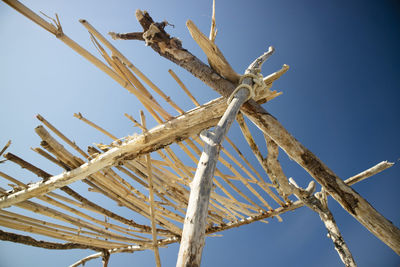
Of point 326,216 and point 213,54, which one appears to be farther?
point 326,216

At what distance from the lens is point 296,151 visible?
77 centimetres

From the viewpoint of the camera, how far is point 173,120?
841mm

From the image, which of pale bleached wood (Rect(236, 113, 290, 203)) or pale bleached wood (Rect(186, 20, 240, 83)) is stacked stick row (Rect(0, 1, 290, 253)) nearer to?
pale bleached wood (Rect(236, 113, 290, 203))

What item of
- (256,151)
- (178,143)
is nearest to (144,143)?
(178,143)

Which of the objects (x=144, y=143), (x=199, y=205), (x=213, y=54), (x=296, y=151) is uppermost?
(x=213, y=54)

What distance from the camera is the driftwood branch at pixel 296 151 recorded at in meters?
0.68

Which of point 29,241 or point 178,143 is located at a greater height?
point 178,143

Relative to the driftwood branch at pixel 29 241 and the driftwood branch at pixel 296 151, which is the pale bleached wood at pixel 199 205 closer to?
the driftwood branch at pixel 296 151

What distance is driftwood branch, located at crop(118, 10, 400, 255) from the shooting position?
26.9 inches

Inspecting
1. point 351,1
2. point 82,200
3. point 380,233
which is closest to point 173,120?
point 82,200

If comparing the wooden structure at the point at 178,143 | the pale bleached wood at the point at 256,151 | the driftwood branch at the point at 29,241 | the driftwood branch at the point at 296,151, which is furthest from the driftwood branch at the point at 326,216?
the driftwood branch at the point at 29,241

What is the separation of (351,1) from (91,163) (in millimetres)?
6010

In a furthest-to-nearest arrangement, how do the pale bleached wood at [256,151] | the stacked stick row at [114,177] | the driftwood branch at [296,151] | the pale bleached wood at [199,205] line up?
the pale bleached wood at [256,151] → the stacked stick row at [114,177] → the driftwood branch at [296,151] → the pale bleached wood at [199,205]

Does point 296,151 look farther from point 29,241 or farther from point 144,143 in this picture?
point 29,241
